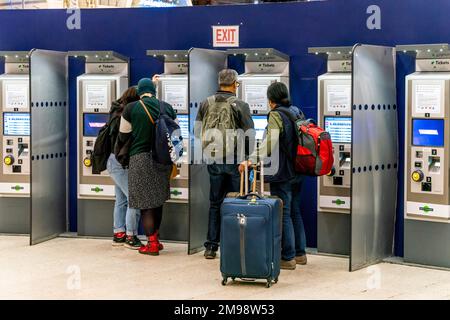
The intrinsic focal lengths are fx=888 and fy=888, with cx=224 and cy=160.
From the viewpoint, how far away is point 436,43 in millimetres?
7598

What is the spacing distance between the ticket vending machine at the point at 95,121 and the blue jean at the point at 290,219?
2188 millimetres

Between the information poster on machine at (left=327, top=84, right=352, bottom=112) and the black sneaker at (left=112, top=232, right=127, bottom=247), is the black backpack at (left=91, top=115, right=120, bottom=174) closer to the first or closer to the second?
the black sneaker at (left=112, top=232, right=127, bottom=247)

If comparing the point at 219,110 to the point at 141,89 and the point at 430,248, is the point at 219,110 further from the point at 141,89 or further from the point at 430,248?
the point at 430,248

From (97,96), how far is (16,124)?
0.94 meters

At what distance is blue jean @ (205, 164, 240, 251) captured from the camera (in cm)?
769

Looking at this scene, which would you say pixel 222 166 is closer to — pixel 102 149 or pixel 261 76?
pixel 261 76

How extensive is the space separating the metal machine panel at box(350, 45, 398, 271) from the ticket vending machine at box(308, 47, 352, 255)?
0.27m

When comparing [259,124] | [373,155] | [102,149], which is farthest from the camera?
[102,149]

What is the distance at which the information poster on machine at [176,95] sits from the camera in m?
8.55

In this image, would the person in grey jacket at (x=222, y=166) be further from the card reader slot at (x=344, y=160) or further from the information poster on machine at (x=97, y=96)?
the information poster on machine at (x=97, y=96)

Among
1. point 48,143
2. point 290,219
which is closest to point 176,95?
point 48,143

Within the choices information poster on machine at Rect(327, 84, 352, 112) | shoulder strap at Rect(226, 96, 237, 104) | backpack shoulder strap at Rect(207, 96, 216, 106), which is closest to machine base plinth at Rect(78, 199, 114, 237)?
backpack shoulder strap at Rect(207, 96, 216, 106)

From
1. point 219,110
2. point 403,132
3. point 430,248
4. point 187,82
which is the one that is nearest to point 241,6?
point 187,82

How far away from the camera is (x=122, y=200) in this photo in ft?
28.0
